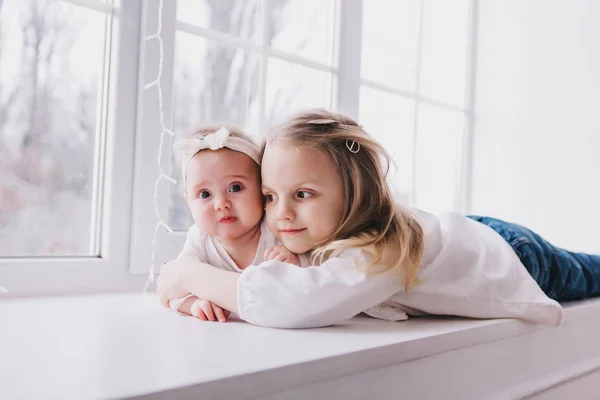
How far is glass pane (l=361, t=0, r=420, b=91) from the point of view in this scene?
1.88 m

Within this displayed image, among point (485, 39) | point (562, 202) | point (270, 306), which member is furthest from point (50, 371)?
point (485, 39)

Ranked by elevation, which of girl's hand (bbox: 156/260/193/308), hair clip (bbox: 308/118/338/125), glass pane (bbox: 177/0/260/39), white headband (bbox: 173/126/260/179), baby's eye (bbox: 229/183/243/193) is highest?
glass pane (bbox: 177/0/260/39)

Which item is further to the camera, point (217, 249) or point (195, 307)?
point (217, 249)

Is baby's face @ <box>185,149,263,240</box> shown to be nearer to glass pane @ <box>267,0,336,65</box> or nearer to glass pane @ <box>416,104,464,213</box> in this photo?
glass pane @ <box>267,0,336,65</box>

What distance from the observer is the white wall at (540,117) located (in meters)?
2.00

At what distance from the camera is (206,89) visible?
139cm

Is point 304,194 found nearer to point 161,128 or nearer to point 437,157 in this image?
point 161,128

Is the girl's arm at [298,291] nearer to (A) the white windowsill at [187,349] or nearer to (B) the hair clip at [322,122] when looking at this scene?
(A) the white windowsill at [187,349]

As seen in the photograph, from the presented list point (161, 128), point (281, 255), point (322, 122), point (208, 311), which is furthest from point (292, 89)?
point (208, 311)

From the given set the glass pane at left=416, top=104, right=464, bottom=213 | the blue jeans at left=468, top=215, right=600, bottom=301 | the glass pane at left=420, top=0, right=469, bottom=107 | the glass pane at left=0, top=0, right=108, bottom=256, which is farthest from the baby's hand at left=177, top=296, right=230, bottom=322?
the glass pane at left=420, top=0, right=469, bottom=107

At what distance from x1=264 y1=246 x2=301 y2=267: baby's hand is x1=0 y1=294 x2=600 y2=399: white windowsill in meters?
0.13

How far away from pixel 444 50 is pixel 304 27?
76cm

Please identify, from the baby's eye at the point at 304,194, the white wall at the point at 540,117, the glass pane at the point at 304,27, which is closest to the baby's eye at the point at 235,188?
the baby's eye at the point at 304,194

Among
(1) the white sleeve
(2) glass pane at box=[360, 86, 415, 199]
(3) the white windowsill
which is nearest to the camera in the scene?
(3) the white windowsill
